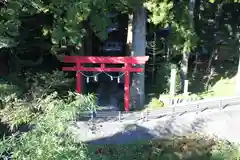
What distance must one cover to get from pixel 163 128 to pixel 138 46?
12.8 feet

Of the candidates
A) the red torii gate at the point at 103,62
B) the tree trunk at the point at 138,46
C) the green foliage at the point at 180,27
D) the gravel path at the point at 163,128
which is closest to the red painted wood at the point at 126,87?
the red torii gate at the point at 103,62

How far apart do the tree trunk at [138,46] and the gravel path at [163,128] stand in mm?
2093

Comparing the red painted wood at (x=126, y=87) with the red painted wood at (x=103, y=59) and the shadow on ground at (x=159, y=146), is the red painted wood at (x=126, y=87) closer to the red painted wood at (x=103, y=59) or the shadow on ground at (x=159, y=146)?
the red painted wood at (x=103, y=59)

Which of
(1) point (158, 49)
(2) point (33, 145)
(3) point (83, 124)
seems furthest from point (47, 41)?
(2) point (33, 145)

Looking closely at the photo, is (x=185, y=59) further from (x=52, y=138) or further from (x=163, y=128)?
(x=52, y=138)

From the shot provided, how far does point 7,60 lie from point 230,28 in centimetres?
1334

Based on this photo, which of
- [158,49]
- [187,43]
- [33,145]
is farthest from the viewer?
[158,49]

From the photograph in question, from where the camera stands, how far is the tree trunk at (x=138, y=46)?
16406 millimetres

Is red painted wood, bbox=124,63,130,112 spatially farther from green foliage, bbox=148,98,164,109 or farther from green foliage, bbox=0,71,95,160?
green foliage, bbox=0,71,95,160

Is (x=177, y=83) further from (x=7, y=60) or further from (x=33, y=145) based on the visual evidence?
(x=33, y=145)

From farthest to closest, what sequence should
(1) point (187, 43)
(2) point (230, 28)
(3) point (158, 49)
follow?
(2) point (230, 28) < (3) point (158, 49) < (1) point (187, 43)

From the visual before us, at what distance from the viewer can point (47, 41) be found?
1563 centimetres

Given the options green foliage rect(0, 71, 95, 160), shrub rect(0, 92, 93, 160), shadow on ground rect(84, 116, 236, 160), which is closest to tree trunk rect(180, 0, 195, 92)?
shadow on ground rect(84, 116, 236, 160)

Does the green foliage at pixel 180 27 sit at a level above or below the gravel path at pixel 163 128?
above
